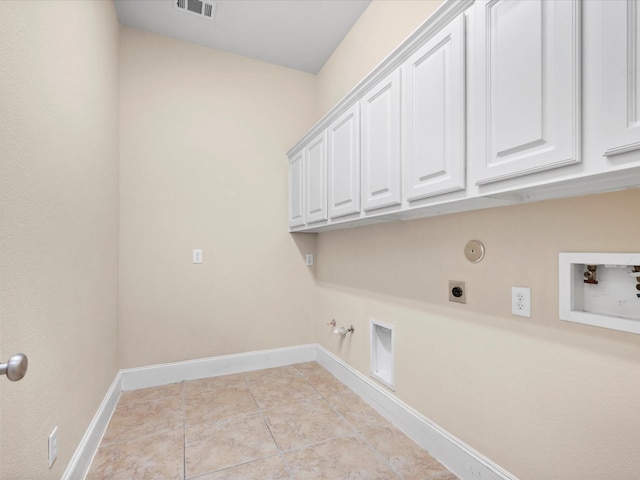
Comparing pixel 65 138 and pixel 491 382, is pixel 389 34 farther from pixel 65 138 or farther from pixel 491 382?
pixel 491 382

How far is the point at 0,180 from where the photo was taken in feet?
2.90

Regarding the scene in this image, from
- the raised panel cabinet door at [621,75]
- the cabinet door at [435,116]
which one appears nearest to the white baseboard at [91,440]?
the cabinet door at [435,116]

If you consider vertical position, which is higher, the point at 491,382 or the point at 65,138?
the point at 65,138

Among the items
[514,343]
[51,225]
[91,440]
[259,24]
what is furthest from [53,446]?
[259,24]

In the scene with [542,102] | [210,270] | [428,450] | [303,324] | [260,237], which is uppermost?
[542,102]

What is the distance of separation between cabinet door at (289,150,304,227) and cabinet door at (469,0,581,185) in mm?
1759

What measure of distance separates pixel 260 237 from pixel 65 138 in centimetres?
174

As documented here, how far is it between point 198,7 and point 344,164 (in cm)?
167

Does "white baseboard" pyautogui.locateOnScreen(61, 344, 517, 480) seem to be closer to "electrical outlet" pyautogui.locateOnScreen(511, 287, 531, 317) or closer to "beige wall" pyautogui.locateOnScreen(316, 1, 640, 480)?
"beige wall" pyautogui.locateOnScreen(316, 1, 640, 480)

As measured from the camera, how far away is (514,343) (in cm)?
130

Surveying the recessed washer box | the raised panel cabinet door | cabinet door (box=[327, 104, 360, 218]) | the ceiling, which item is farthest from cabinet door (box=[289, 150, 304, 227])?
the raised panel cabinet door

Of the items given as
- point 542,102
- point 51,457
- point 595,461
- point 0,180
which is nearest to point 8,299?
point 0,180

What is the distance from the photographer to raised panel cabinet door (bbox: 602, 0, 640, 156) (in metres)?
0.74

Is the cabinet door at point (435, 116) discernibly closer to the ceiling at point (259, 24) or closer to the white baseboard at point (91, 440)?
the ceiling at point (259, 24)
